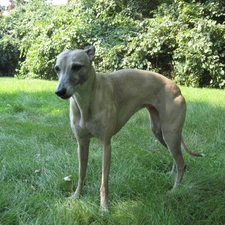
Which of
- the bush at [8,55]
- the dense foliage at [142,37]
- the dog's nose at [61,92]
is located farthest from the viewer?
the bush at [8,55]

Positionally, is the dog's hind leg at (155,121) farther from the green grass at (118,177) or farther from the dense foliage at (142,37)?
the dense foliage at (142,37)

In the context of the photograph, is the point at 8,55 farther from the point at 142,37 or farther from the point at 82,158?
the point at 82,158

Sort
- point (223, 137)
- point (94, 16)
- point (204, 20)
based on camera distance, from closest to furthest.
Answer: point (223, 137)
point (204, 20)
point (94, 16)

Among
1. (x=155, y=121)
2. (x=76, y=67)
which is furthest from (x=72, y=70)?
(x=155, y=121)

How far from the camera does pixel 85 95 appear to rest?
283 centimetres

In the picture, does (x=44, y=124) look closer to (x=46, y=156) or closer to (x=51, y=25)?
(x=46, y=156)

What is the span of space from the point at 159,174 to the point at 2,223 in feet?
5.87

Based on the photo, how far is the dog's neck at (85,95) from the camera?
9.20ft

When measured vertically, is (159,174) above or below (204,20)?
below

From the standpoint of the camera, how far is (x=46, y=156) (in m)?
3.85

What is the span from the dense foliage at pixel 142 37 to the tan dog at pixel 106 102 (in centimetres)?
705

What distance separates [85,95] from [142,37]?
29.5ft

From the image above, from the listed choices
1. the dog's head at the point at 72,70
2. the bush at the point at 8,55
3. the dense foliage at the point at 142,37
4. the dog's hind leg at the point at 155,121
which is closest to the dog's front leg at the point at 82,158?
the dog's head at the point at 72,70

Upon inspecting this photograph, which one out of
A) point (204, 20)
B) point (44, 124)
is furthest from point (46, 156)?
point (204, 20)
